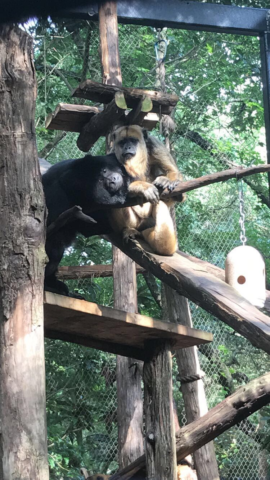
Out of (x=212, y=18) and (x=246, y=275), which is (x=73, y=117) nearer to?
(x=212, y=18)

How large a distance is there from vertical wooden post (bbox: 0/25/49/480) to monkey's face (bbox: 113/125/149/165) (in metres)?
1.76

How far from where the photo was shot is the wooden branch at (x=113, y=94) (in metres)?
3.82

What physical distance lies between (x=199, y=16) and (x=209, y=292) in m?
2.19

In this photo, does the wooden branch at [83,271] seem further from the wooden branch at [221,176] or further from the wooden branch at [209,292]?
the wooden branch at [221,176]

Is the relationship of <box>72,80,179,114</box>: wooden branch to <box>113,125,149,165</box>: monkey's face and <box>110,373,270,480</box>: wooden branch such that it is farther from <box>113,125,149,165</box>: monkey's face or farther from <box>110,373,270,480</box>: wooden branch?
<box>110,373,270,480</box>: wooden branch

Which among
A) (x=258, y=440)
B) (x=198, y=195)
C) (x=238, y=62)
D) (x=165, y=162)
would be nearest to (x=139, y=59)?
(x=238, y=62)

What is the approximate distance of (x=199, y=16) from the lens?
13.7 feet

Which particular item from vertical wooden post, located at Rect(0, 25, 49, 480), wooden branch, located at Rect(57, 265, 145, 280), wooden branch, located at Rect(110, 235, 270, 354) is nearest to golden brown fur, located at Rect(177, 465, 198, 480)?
wooden branch, located at Rect(110, 235, 270, 354)

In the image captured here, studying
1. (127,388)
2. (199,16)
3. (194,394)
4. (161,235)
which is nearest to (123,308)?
(127,388)

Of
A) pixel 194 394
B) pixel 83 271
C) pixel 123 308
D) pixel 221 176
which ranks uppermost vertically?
pixel 83 271

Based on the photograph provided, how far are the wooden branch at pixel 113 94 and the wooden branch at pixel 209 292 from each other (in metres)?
0.96

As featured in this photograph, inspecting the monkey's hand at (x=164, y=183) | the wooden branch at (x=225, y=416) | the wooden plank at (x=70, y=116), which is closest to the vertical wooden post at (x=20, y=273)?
the wooden branch at (x=225, y=416)

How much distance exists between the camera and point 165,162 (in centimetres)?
425

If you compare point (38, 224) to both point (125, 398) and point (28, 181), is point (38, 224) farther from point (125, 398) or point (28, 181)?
point (125, 398)
